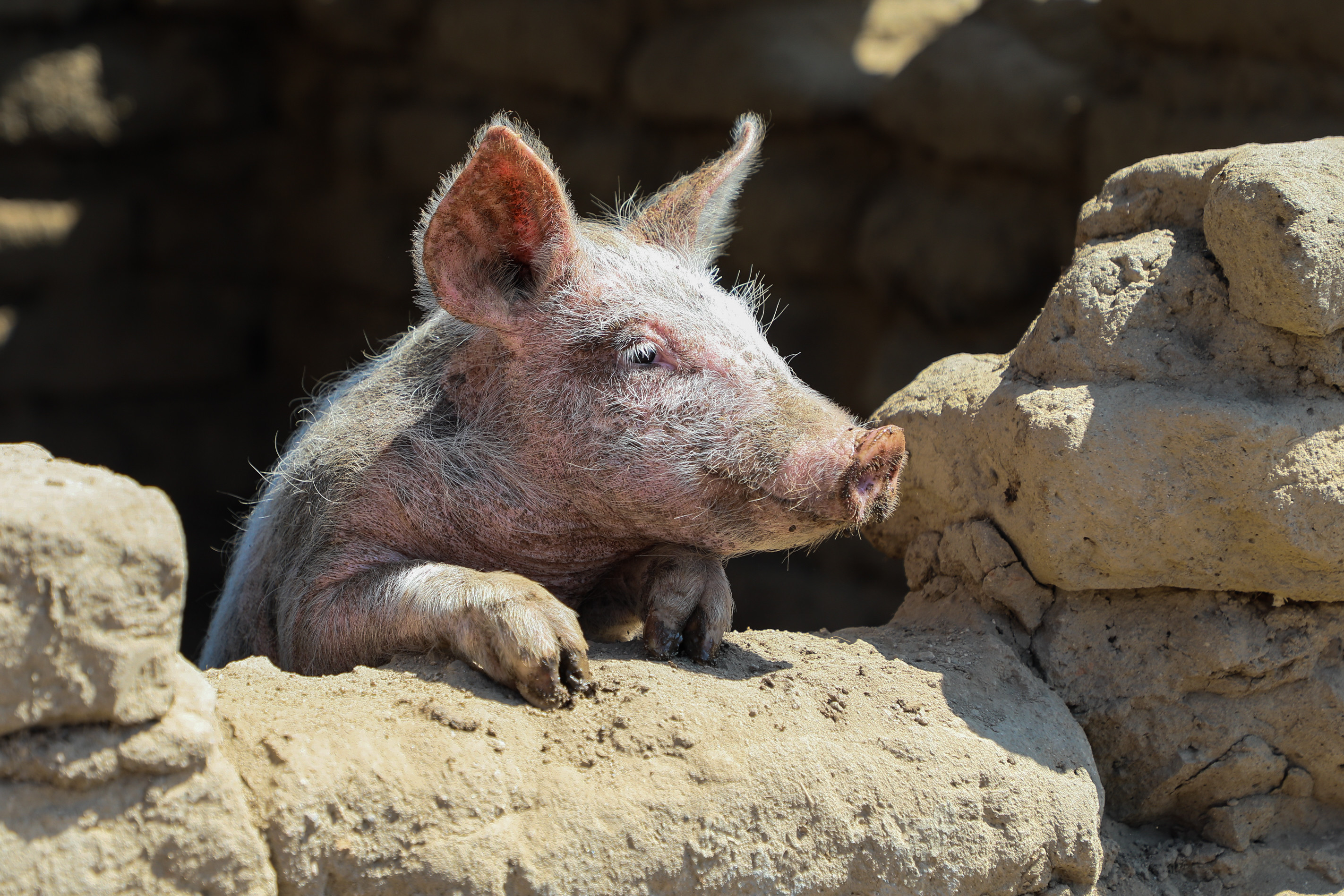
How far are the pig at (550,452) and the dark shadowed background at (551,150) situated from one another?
320 cm

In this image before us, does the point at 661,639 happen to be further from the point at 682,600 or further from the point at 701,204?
the point at 701,204

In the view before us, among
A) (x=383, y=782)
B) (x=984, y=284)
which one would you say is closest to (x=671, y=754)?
(x=383, y=782)

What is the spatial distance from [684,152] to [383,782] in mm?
6302

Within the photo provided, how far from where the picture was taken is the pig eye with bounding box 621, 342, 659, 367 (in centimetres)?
265

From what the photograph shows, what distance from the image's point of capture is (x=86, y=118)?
8.31 metres

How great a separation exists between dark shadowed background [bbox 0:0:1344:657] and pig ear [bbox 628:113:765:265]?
2.90 m

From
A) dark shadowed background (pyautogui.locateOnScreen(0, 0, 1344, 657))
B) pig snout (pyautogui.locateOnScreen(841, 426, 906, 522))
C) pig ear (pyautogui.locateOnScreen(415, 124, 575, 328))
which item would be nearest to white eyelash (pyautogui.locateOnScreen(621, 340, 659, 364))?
pig ear (pyautogui.locateOnScreen(415, 124, 575, 328))

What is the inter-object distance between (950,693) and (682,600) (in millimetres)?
605

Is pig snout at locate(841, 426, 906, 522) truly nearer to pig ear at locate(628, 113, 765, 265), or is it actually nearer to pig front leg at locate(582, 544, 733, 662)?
pig front leg at locate(582, 544, 733, 662)

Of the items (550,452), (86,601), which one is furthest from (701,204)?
(86,601)

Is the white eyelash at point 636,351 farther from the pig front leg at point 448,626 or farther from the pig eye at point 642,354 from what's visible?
the pig front leg at point 448,626

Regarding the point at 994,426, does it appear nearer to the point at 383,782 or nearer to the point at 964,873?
the point at 964,873

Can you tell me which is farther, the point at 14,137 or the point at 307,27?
the point at 307,27

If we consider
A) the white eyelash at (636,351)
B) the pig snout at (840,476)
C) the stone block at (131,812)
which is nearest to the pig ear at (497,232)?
the white eyelash at (636,351)
